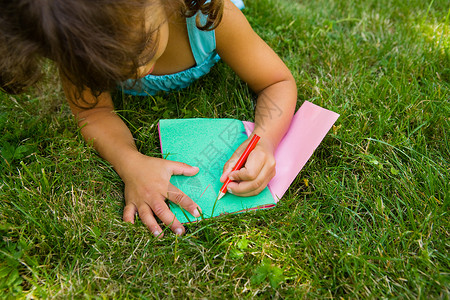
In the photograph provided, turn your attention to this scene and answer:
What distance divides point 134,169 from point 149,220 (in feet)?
0.67

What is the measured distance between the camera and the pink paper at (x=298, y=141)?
138 centimetres

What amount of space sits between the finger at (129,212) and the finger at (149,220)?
0.08 ft

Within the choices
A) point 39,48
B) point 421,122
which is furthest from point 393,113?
point 39,48

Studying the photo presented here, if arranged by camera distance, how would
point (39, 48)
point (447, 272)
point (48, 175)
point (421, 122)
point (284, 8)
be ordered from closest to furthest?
1. point (39, 48)
2. point (447, 272)
3. point (48, 175)
4. point (421, 122)
5. point (284, 8)

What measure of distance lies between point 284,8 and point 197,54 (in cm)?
86

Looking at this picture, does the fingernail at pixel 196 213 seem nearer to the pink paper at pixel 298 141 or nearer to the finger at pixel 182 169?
the finger at pixel 182 169

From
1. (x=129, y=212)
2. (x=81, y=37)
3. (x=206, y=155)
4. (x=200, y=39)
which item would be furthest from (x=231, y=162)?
(x=81, y=37)

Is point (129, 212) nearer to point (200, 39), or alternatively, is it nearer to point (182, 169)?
point (182, 169)

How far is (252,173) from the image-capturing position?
4.12 feet

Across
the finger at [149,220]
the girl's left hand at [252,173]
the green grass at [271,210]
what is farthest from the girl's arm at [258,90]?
the finger at [149,220]

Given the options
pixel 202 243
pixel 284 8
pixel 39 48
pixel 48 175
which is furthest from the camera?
pixel 284 8

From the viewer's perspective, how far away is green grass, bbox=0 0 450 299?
1.09 meters

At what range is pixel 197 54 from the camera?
1.56 metres

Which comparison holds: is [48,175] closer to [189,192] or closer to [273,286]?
[189,192]
